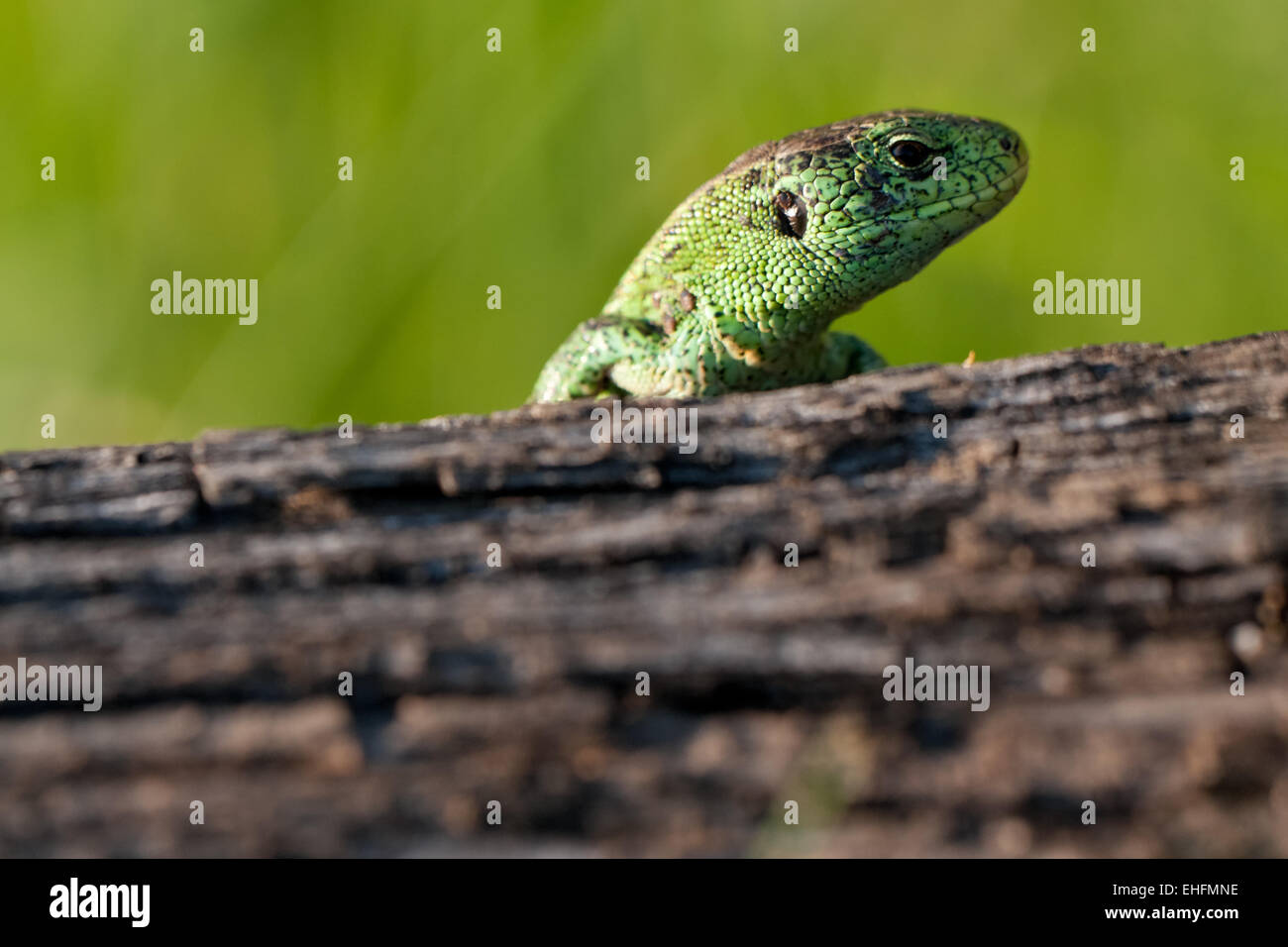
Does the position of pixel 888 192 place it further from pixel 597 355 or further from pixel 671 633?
pixel 671 633

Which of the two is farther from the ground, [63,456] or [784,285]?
[784,285]

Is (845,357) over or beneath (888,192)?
beneath

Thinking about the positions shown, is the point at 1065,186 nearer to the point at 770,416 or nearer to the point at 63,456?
the point at 770,416

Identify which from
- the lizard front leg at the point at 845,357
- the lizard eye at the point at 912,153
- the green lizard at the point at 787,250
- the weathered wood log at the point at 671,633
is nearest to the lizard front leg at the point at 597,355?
the green lizard at the point at 787,250

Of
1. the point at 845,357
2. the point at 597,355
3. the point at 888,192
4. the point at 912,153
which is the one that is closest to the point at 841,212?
the point at 888,192

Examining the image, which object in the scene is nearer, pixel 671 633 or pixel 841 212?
pixel 671 633

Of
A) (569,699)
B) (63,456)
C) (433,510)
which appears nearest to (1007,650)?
(569,699)

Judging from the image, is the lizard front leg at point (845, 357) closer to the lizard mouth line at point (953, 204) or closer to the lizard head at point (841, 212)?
the lizard head at point (841, 212)
